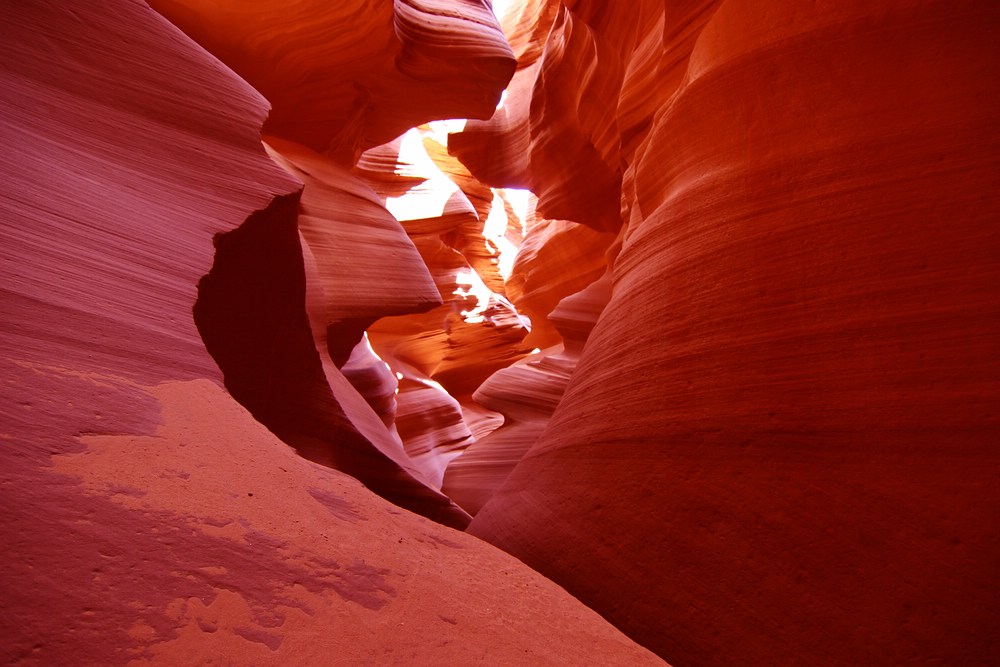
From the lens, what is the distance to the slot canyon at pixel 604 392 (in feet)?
3.78

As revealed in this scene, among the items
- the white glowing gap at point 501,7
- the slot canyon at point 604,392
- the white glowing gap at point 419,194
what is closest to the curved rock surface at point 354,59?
the slot canyon at point 604,392

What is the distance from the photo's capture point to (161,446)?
4.52 ft

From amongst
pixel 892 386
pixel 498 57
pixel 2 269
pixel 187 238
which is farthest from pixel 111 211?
pixel 498 57

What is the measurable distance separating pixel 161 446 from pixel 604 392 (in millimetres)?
1758

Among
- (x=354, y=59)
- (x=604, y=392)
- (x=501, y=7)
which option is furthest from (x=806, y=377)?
(x=501, y=7)

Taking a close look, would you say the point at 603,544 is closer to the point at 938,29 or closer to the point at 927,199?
the point at 927,199

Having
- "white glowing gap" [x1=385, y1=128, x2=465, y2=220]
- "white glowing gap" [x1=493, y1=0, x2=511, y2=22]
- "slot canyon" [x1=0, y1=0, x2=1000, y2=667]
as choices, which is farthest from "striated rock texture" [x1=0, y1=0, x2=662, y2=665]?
"white glowing gap" [x1=493, y1=0, x2=511, y2=22]

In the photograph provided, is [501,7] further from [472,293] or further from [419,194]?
[472,293]

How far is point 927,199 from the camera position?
6.86 ft

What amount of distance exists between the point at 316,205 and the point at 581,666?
15.3ft

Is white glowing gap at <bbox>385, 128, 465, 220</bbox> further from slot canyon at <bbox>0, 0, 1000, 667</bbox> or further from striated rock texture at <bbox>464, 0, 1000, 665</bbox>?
striated rock texture at <bbox>464, 0, 1000, 665</bbox>

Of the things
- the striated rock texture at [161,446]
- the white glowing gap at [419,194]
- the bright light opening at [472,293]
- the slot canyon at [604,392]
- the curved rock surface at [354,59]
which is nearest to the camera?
the striated rock texture at [161,446]

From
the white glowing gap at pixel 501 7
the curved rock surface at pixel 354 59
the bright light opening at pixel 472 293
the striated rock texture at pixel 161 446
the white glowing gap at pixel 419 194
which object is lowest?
the bright light opening at pixel 472 293

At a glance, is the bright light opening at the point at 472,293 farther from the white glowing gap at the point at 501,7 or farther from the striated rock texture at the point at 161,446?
the striated rock texture at the point at 161,446
